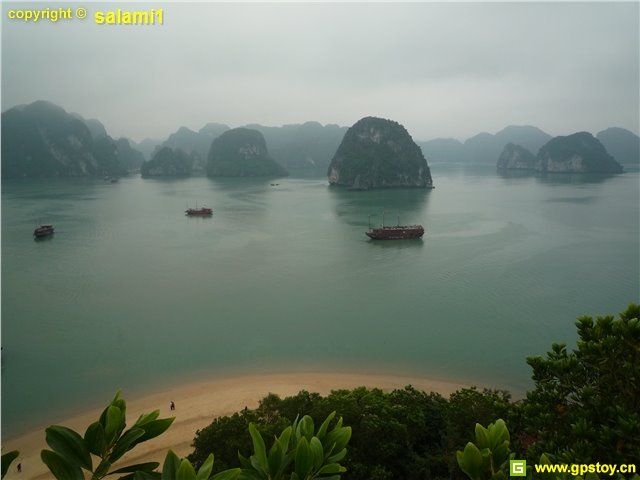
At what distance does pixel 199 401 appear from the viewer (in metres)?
16.3

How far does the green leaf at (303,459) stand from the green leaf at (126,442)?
2.26ft

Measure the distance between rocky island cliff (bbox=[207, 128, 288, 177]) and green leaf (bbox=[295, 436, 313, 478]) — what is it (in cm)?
14720

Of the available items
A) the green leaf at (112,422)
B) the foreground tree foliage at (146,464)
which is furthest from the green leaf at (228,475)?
the green leaf at (112,422)

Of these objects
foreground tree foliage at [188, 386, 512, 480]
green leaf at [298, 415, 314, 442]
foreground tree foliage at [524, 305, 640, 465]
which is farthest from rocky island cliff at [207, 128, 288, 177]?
green leaf at [298, 415, 314, 442]

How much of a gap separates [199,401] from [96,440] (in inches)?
631

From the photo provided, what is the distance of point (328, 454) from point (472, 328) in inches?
868

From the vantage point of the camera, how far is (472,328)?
2220 centimetres

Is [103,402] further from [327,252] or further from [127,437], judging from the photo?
[327,252]

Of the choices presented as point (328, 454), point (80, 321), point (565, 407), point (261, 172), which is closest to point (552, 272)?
point (565, 407)

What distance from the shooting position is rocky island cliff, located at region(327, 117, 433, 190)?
9925 cm

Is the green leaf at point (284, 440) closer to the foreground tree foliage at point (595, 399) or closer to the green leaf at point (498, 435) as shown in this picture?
the green leaf at point (498, 435)

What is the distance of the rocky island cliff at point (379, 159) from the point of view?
99.2m

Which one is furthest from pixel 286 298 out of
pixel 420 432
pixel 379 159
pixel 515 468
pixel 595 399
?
pixel 379 159

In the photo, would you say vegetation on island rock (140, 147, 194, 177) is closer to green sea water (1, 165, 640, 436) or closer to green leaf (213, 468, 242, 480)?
green sea water (1, 165, 640, 436)
